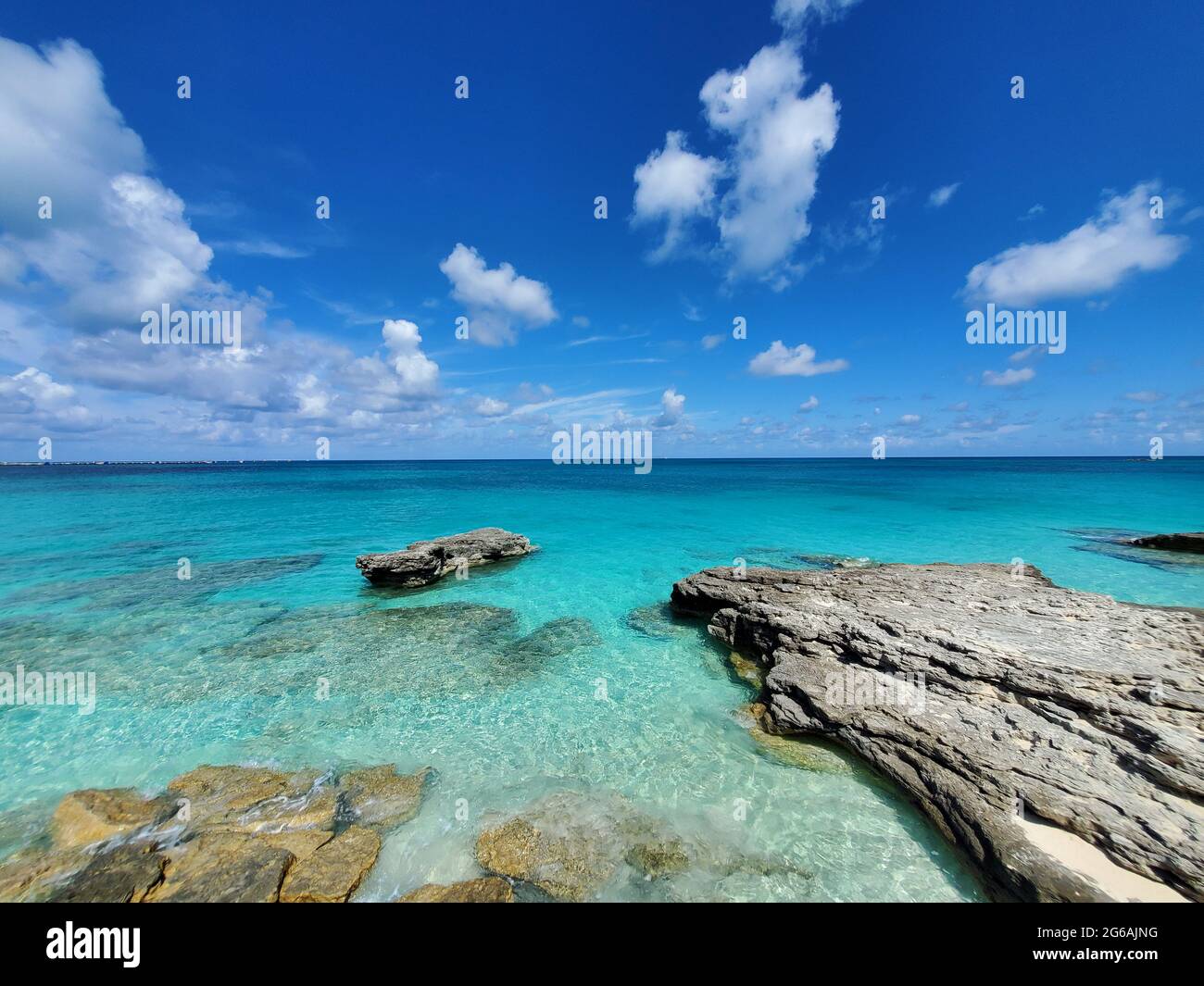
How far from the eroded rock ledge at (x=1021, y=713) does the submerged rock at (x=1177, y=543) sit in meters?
17.8

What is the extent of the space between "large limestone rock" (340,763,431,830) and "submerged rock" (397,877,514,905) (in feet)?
4.02

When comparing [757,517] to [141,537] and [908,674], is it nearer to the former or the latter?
[908,674]

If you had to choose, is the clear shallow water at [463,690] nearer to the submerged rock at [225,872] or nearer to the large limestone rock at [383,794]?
the large limestone rock at [383,794]

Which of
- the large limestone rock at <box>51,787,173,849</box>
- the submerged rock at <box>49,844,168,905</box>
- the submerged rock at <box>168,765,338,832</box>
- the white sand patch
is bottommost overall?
the submerged rock at <box>168,765,338,832</box>

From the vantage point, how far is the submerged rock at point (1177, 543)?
20.5 m

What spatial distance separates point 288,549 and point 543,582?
15.2 meters

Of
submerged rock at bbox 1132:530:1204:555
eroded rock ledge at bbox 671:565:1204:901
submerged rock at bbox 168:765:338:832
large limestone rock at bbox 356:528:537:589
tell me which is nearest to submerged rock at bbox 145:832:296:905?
submerged rock at bbox 168:765:338:832

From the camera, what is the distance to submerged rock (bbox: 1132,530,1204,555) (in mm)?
20470

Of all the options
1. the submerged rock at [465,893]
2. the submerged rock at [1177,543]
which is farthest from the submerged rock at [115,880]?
the submerged rock at [1177,543]

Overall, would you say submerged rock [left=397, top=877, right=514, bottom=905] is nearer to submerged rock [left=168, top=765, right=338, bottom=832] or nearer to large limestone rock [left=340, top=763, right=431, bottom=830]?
large limestone rock [left=340, top=763, right=431, bottom=830]
